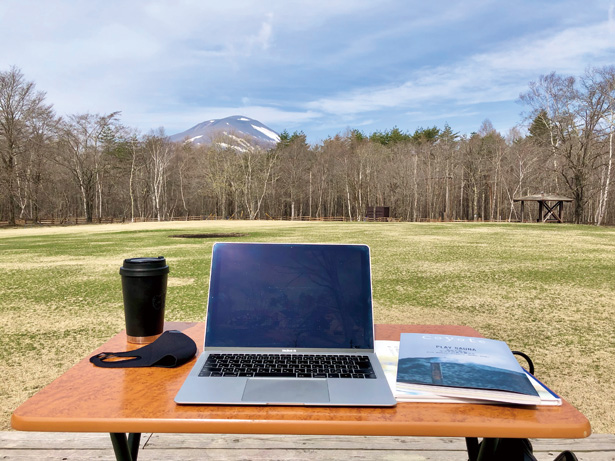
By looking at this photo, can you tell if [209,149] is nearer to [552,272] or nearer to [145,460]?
[552,272]

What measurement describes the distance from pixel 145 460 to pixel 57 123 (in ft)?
148

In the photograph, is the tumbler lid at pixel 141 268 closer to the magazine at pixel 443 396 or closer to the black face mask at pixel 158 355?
the black face mask at pixel 158 355

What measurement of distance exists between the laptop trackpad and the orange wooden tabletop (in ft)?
0.07

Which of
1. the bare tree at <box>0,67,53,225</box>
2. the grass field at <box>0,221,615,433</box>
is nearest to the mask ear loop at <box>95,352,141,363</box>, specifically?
the grass field at <box>0,221,615,433</box>

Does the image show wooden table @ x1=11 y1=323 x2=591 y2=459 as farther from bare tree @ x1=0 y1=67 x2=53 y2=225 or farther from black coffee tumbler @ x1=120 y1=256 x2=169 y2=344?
bare tree @ x1=0 y1=67 x2=53 y2=225

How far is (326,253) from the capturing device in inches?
60.6

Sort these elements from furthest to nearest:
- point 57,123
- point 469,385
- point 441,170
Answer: point 441,170 → point 57,123 → point 469,385

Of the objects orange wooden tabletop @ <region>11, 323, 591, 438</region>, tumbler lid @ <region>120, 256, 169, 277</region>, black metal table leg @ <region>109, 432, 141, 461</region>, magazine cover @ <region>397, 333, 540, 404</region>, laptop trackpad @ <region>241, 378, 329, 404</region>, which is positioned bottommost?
black metal table leg @ <region>109, 432, 141, 461</region>

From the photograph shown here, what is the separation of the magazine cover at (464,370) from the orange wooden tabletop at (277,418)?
40 millimetres

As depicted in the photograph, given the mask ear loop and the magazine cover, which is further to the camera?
the mask ear loop

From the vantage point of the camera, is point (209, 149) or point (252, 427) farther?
point (209, 149)

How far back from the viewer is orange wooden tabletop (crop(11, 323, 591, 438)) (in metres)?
1.08

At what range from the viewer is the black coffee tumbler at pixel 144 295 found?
1.62 m

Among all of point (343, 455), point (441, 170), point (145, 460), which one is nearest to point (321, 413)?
point (343, 455)
